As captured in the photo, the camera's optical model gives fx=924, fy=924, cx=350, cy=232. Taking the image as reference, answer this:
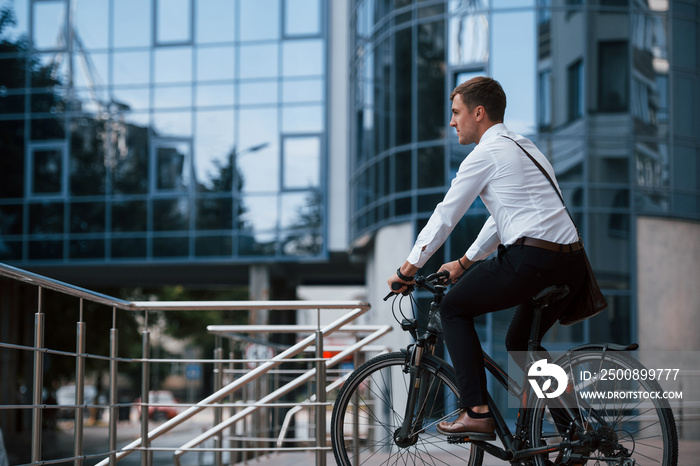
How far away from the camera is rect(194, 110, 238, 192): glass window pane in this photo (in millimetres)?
24359

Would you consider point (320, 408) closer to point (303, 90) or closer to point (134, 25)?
point (303, 90)

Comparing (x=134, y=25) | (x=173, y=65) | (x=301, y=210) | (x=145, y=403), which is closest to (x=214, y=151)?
(x=173, y=65)

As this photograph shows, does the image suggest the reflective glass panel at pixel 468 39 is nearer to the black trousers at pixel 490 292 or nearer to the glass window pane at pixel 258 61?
the glass window pane at pixel 258 61

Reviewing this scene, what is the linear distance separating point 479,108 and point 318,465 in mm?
2226

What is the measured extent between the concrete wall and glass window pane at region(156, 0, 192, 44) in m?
13.6

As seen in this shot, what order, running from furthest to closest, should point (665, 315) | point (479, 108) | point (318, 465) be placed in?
point (665, 315)
point (318, 465)
point (479, 108)

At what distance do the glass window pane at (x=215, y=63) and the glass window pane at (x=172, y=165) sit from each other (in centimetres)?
194

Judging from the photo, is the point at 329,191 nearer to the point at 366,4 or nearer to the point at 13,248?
the point at 366,4

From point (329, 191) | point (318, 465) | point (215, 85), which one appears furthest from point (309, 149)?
point (318, 465)

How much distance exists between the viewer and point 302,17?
24.2 metres

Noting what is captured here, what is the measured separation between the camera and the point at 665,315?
55.5 feet

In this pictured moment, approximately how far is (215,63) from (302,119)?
113 inches

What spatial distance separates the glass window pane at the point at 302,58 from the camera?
2406cm

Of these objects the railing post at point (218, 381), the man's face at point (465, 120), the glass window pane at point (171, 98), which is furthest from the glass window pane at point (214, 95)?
the man's face at point (465, 120)
